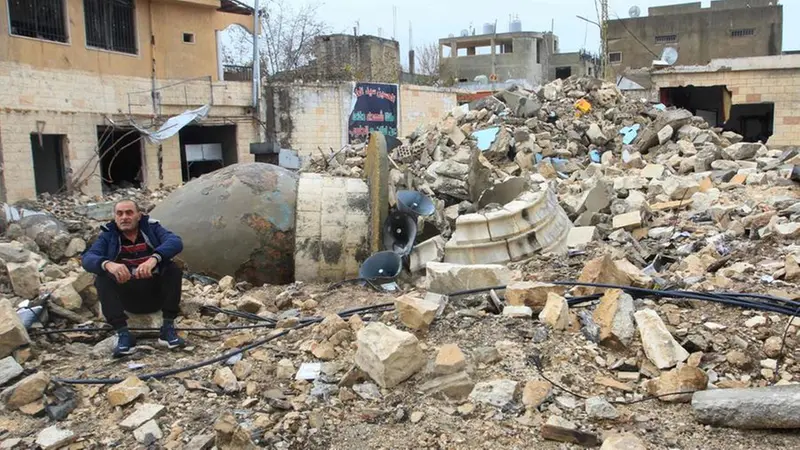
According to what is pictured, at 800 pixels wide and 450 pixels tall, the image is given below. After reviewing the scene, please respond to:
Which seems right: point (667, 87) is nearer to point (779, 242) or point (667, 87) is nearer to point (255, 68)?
point (255, 68)

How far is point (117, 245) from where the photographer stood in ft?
13.3

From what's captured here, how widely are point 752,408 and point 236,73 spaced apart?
17.4 meters

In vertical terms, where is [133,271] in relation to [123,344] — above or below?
above

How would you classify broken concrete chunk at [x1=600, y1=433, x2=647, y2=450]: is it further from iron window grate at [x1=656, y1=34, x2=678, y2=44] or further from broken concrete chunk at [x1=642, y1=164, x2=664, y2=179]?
iron window grate at [x1=656, y1=34, x2=678, y2=44]

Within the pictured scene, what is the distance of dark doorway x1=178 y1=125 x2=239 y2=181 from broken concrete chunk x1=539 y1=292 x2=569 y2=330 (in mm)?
13401

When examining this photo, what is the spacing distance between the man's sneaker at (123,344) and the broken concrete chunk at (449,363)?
6.51 ft

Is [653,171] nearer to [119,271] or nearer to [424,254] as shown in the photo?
[424,254]

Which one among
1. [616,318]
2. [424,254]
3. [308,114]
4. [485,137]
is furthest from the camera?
[308,114]

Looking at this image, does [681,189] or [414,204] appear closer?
[414,204]

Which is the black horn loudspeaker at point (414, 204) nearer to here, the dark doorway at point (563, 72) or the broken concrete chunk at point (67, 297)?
the broken concrete chunk at point (67, 297)

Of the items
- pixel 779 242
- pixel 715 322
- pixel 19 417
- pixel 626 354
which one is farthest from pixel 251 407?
pixel 779 242

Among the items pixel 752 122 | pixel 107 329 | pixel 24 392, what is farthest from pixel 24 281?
pixel 752 122

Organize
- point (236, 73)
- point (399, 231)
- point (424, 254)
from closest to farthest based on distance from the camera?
1. point (424, 254)
2. point (399, 231)
3. point (236, 73)

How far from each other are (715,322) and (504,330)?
4.10 ft
